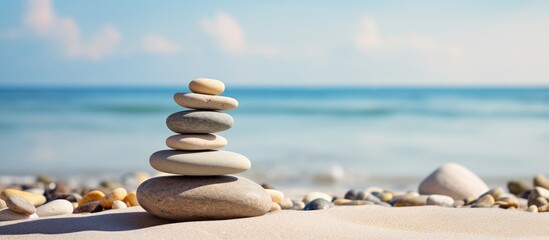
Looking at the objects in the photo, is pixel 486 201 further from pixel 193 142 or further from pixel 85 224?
pixel 85 224

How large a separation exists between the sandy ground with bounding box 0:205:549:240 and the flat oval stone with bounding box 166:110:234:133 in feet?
2.06

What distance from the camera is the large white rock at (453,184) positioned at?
700 centimetres

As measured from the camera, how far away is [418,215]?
492 centimetres

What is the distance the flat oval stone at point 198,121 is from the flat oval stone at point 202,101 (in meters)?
0.04

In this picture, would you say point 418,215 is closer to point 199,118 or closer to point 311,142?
point 199,118

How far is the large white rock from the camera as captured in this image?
23.0 feet

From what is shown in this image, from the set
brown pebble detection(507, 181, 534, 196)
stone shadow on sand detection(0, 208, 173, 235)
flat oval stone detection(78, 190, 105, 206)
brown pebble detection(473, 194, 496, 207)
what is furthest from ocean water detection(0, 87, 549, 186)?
stone shadow on sand detection(0, 208, 173, 235)

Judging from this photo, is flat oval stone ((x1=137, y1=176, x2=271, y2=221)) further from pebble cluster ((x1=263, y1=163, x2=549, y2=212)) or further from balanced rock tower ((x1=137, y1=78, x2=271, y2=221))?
pebble cluster ((x1=263, y1=163, x2=549, y2=212))

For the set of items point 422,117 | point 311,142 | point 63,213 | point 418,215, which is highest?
point 422,117

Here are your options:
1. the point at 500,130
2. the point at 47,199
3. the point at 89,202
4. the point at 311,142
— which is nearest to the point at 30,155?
A: the point at 311,142

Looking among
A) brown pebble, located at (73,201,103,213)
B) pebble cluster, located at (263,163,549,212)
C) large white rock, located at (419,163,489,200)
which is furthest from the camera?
large white rock, located at (419,163,489,200)

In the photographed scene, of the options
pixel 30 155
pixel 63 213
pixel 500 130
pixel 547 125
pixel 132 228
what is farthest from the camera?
pixel 547 125

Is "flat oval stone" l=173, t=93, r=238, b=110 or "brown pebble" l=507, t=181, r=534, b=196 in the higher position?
"flat oval stone" l=173, t=93, r=238, b=110

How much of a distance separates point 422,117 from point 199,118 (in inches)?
938
